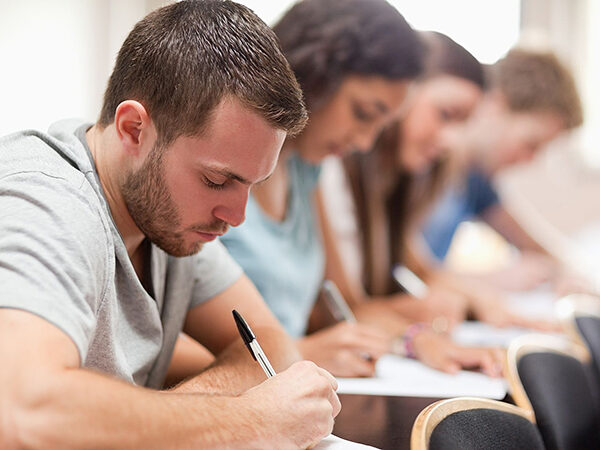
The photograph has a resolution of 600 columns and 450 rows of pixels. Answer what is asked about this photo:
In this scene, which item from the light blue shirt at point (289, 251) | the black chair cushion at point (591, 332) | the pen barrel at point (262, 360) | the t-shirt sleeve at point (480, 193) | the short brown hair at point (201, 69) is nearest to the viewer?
the short brown hair at point (201, 69)

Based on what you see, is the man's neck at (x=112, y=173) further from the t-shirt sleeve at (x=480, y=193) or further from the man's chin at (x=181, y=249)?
the t-shirt sleeve at (x=480, y=193)

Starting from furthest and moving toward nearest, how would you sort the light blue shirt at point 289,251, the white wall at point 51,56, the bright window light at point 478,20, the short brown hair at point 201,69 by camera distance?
the bright window light at point 478,20 < the light blue shirt at point 289,251 < the white wall at point 51,56 < the short brown hair at point 201,69

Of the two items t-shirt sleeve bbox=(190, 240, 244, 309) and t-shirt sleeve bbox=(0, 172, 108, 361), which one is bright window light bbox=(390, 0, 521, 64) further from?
t-shirt sleeve bbox=(0, 172, 108, 361)

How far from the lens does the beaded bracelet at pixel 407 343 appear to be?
64.6 inches

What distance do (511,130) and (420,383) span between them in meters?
2.06

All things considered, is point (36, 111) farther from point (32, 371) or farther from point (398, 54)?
point (32, 371)

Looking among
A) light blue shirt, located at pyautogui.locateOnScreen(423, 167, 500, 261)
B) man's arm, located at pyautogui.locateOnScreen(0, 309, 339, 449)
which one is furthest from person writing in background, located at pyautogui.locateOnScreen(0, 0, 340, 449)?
light blue shirt, located at pyautogui.locateOnScreen(423, 167, 500, 261)

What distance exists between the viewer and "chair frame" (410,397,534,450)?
32.7 inches

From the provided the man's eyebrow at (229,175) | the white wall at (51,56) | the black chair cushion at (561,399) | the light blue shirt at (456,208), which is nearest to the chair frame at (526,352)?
the black chair cushion at (561,399)

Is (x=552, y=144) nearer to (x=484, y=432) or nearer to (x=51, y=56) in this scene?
(x=51, y=56)

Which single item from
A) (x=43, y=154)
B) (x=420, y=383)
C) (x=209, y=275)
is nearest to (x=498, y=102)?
(x=420, y=383)

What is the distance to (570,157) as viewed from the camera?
14.1 feet

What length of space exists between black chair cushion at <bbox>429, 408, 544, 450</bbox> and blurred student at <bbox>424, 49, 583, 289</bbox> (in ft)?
6.14

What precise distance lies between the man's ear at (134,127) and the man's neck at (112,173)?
25mm
